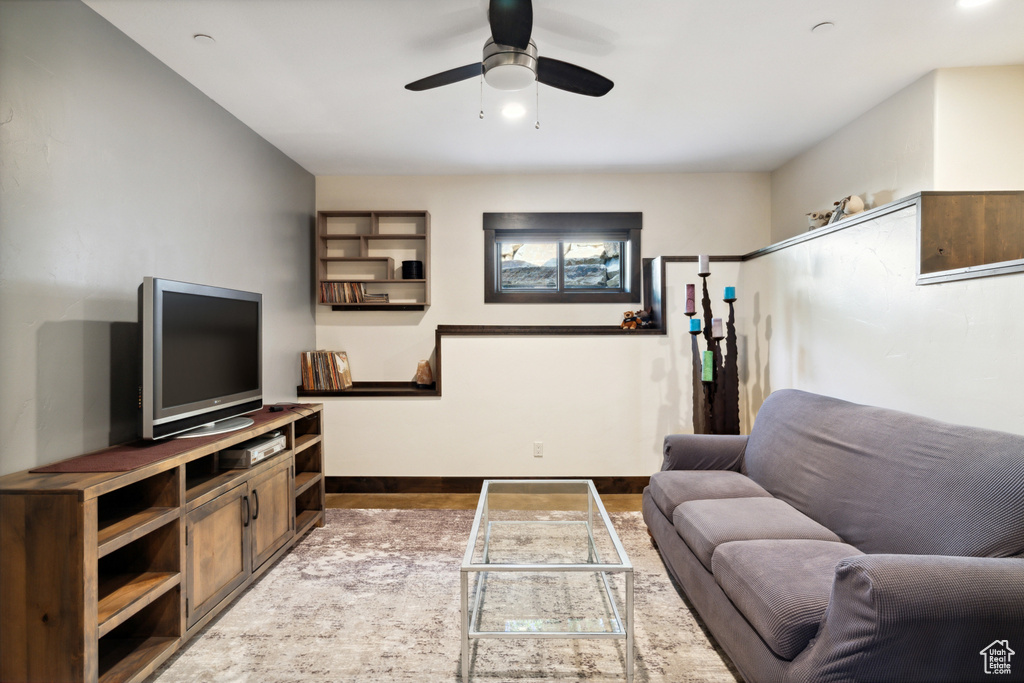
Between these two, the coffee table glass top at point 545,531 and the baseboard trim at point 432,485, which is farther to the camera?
the baseboard trim at point 432,485

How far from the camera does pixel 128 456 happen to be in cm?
187

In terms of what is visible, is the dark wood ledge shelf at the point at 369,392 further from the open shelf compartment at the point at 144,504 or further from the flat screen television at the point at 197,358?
the open shelf compartment at the point at 144,504

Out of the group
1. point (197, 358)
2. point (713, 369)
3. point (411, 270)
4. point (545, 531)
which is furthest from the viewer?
point (411, 270)

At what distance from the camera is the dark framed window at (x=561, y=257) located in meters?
4.26

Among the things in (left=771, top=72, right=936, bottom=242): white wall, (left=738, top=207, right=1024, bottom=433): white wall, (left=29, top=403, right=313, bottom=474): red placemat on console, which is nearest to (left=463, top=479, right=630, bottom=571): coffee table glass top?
(left=29, top=403, right=313, bottom=474): red placemat on console

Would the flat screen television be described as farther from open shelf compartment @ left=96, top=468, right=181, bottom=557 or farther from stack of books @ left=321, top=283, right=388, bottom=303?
stack of books @ left=321, top=283, right=388, bottom=303

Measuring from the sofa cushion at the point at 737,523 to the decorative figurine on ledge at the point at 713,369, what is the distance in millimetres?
1222

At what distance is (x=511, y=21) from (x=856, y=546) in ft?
7.43

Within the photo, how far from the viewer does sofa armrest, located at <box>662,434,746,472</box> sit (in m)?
2.88

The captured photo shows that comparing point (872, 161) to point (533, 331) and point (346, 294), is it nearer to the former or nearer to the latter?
point (533, 331)

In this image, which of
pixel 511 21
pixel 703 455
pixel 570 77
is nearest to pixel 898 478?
pixel 703 455

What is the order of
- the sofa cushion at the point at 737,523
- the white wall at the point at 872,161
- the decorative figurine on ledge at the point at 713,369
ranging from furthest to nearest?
the decorative figurine on ledge at the point at 713,369 < the white wall at the point at 872,161 < the sofa cushion at the point at 737,523

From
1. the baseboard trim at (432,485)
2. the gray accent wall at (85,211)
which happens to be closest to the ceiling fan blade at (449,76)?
the gray accent wall at (85,211)

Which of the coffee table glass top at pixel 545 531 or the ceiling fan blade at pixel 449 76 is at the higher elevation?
the ceiling fan blade at pixel 449 76
